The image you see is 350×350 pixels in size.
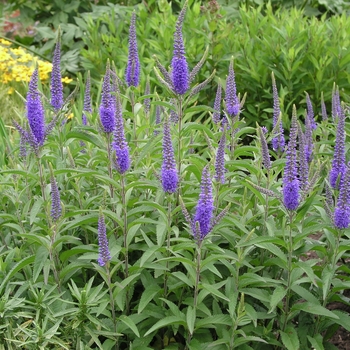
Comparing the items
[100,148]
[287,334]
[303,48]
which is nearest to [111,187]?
[100,148]

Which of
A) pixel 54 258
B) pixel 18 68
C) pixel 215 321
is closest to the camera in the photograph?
pixel 215 321

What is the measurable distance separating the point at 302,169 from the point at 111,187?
1124 millimetres

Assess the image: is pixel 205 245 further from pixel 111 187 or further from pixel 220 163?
pixel 111 187

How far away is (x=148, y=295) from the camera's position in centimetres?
351

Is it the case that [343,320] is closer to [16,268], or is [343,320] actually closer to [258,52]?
[16,268]

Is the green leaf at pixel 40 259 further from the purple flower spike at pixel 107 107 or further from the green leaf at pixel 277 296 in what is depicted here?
the green leaf at pixel 277 296

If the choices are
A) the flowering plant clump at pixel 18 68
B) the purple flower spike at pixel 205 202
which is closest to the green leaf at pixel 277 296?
the purple flower spike at pixel 205 202

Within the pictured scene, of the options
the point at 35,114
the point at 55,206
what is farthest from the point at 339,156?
the point at 35,114

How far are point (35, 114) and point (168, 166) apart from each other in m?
0.86

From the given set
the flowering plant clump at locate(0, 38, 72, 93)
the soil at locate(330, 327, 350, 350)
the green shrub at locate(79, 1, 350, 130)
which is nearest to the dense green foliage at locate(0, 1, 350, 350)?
the soil at locate(330, 327, 350, 350)

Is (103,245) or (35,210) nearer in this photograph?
(103,245)

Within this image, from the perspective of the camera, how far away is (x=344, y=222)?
127 inches

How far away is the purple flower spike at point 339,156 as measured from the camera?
11.0ft

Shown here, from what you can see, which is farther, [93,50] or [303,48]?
[93,50]
